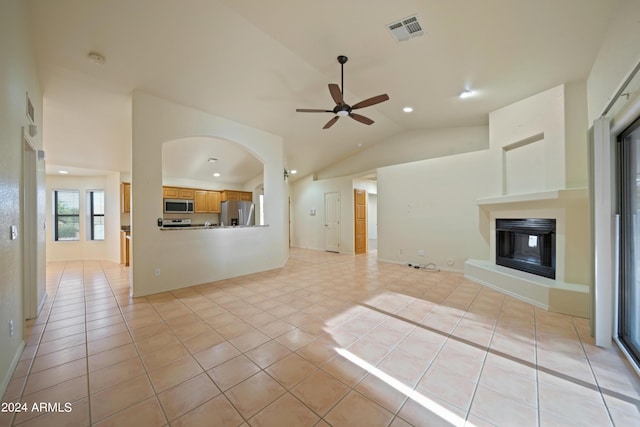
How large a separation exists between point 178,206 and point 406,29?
7.44 meters

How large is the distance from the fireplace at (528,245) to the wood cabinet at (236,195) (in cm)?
745

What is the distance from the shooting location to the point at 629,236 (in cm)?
224

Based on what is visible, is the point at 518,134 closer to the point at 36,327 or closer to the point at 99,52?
the point at 99,52

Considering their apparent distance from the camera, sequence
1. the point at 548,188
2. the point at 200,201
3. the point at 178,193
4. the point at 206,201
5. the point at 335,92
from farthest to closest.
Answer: the point at 206,201
the point at 200,201
the point at 178,193
the point at 548,188
the point at 335,92

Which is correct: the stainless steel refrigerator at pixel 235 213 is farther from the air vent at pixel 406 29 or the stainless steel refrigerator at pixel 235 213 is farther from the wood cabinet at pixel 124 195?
the air vent at pixel 406 29

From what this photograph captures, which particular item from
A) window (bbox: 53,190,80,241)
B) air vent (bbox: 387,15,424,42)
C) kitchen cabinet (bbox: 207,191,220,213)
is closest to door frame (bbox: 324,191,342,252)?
kitchen cabinet (bbox: 207,191,220,213)

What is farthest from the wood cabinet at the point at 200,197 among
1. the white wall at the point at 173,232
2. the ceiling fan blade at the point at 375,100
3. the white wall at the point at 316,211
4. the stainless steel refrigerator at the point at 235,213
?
the ceiling fan blade at the point at 375,100

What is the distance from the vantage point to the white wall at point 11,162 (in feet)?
6.00

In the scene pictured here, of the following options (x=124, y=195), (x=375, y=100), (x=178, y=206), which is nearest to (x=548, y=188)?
(x=375, y=100)

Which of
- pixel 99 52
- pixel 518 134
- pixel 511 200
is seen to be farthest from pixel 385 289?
pixel 99 52

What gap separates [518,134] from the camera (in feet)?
14.1

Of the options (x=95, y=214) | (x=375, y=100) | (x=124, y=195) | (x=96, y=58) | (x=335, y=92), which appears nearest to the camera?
(x=96, y=58)

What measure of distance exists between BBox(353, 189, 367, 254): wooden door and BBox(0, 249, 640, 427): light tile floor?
14.9 feet

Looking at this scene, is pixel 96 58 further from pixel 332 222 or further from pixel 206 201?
pixel 332 222
